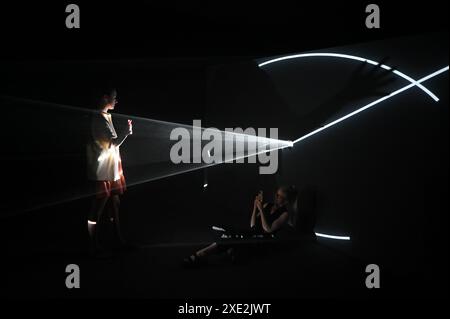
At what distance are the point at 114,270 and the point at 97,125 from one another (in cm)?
145

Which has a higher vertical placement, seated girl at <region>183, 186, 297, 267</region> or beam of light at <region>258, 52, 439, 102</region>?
beam of light at <region>258, 52, 439, 102</region>

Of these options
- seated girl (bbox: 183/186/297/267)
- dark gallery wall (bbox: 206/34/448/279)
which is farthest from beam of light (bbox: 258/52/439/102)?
seated girl (bbox: 183/186/297/267)

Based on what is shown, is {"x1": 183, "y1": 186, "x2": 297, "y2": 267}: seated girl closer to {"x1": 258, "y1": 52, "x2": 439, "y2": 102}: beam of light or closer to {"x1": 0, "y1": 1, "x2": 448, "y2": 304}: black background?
{"x1": 0, "y1": 1, "x2": 448, "y2": 304}: black background

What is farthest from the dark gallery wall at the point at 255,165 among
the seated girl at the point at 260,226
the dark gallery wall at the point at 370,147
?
the seated girl at the point at 260,226

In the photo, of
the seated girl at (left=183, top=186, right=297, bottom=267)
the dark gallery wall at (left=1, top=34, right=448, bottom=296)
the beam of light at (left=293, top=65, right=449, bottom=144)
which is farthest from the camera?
the seated girl at (left=183, top=186, right=297, bottom=267)

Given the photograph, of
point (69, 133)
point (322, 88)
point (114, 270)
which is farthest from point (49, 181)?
point (322, 88)

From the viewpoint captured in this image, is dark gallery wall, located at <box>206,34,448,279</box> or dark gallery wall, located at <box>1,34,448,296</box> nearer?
dark gallery wall, located at <box>206,34,448,279</box>

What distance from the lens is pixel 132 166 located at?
5566mm

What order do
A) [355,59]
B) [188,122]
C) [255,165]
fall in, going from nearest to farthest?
[355,59]
[255,165]
[188,122]

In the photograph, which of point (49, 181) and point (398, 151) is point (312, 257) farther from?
point (49, 181)

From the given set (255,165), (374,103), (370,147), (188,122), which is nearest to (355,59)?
(374,103)

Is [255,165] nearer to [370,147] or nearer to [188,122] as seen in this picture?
[188,122]

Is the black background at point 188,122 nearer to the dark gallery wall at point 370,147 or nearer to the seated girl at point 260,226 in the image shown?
the dark gallery wall at point 370,147

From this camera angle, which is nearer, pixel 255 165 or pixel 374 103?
pixel 374 103
